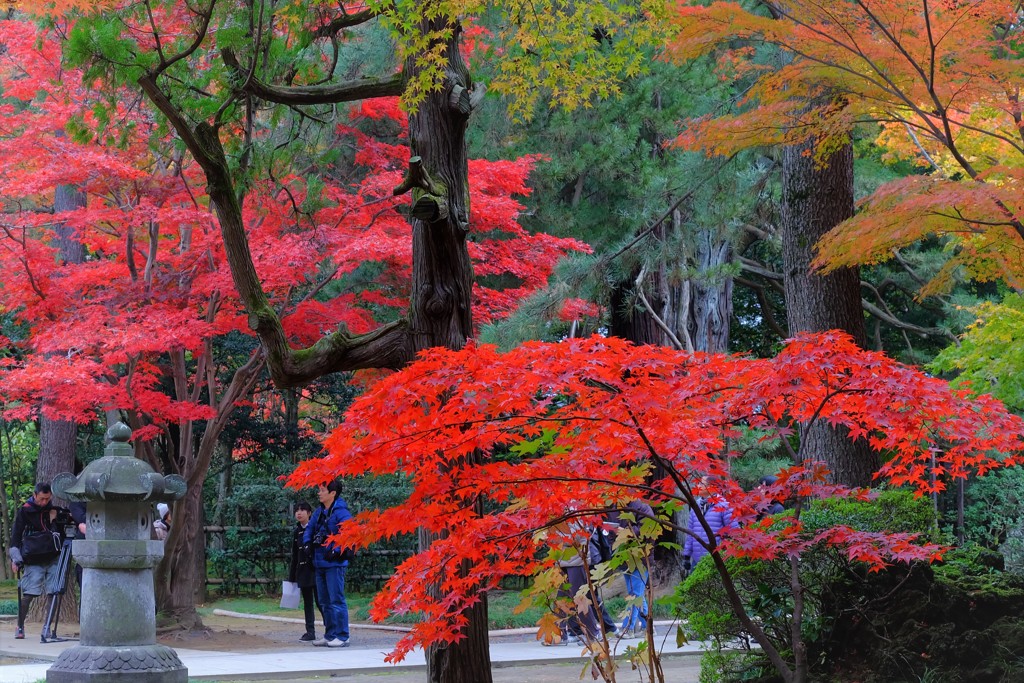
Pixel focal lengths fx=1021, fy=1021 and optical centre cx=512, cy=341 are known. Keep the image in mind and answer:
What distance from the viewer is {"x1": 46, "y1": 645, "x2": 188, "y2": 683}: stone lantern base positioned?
7391 mm

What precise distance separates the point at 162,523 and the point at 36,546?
1.96 meters

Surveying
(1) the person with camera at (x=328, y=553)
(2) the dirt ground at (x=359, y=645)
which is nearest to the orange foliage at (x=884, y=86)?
(2) the dirt ground at (x=359, y=645)

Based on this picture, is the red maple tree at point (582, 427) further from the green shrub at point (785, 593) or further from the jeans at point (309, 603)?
the jeans at point (309, 603)

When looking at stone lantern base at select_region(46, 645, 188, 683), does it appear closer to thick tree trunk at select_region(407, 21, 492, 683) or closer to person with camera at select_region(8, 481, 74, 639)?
thick tree trunk at select_region(407, 21, 492, 683)

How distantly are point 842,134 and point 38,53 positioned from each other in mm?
10551

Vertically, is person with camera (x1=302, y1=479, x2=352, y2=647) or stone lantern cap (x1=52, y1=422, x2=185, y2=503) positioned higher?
stone lantern cap (x1=52, y1=422, x2=185, y2=503)

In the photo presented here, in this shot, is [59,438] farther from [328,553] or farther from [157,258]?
[328,553]

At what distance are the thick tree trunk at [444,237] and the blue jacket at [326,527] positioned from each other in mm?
3822

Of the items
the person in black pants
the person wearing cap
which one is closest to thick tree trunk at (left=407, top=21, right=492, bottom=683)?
the person in black pants

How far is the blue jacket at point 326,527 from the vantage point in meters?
11.3

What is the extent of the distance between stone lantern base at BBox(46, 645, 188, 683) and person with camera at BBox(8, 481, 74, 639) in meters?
5.34

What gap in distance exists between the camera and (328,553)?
11328 millimetres

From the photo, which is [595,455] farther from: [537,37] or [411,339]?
[537,37]

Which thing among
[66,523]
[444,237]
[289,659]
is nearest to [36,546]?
[66,523]
